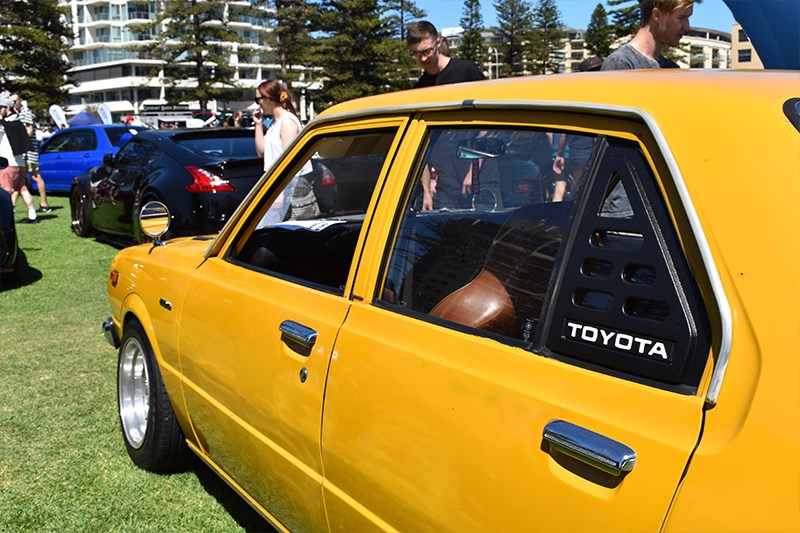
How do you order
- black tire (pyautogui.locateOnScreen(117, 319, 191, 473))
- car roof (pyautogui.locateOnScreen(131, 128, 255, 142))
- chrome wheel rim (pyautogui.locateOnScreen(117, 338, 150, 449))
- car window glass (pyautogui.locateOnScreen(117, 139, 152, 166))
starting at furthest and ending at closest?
1. car window glass (pyautogui.locateOnScreen(117, 139, 152, 166))
2. car roof (pyautogui.locateOnScreen(131, 128, 255, 142))
3. chrome wheel rim (pyautogui.locateOnScreen(117, 338, 150, 449))
4. black tire (pyautogui.locateOnScreen(117, 319, 191, 473))

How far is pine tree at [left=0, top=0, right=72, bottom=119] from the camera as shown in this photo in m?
46.8

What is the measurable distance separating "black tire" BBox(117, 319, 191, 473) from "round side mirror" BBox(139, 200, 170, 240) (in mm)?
459

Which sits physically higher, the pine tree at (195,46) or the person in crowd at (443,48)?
the pine tree at (195,46)

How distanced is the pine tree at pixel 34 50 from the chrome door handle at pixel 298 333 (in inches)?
2029

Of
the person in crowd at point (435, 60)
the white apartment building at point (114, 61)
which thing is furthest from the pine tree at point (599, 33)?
the person in crowd at point (435, 60)

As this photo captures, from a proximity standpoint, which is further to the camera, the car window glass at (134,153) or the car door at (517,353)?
the car window glass at (134,153)

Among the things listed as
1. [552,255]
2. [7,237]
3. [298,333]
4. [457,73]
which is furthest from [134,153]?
[552,255]

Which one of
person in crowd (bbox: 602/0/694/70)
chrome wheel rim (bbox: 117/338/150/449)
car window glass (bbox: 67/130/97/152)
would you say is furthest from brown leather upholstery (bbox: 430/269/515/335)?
car window glass (bbox: 67/130/97/152)

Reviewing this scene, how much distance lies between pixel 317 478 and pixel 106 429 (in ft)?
7.26

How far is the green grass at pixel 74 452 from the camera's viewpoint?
2.98 metres

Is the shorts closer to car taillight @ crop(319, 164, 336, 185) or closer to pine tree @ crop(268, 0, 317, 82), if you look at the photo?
car taillight @ crop(319, 164, 336, 185)

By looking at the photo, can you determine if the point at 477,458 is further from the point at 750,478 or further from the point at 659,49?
the point at 659,49

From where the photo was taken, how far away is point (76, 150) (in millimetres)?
15133

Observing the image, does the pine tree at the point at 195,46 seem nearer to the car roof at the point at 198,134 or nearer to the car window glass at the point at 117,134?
the car window glass at the point at 117,134
